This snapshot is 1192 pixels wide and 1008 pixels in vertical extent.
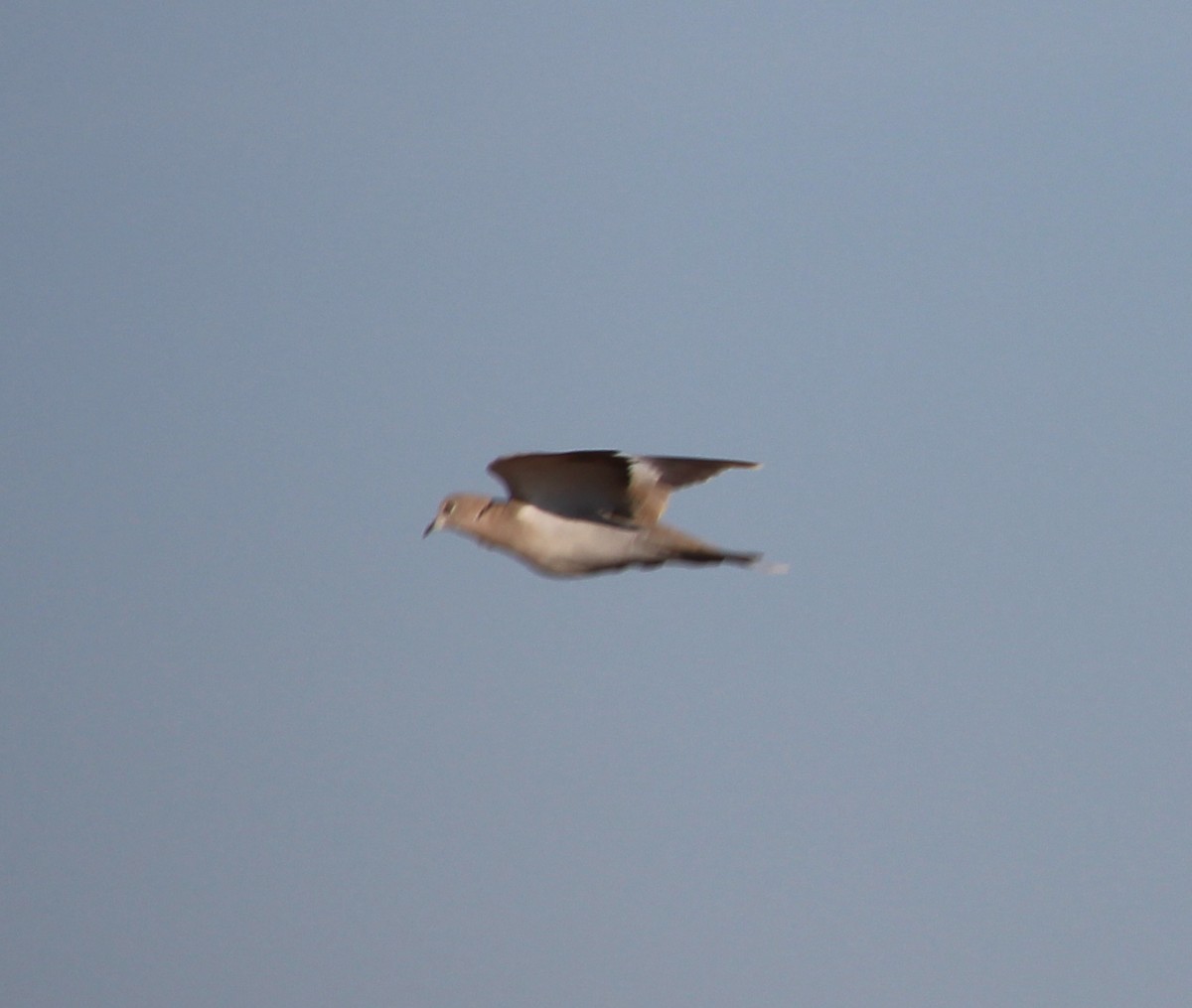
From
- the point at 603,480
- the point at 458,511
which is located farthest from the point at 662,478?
the point at 458,511

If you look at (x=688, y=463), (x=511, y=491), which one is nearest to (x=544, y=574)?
(x=511, y=491)

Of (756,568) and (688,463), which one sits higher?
(688,463)

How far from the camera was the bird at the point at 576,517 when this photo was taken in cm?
1552

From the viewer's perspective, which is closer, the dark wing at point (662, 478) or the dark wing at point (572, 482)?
the dark wing at point (572, 482)

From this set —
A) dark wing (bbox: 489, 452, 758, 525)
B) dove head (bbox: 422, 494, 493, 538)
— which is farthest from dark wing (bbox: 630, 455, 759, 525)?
dove head (bbox: 422, 494, 493, 538)

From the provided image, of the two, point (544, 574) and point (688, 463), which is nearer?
point (544, 574)

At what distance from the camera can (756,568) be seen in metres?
14.7

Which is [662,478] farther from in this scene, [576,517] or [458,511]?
[458,511]

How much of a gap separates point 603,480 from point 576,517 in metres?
0.43

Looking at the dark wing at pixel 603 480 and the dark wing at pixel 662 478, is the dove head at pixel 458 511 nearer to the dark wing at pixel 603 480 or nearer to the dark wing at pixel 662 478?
the dark wing at pixel 603 480

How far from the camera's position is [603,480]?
16.0 m

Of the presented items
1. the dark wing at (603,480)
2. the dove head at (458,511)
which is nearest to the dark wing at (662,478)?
the dark wing at (603,480)

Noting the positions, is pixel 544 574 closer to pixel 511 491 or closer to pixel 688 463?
pixel 511 491

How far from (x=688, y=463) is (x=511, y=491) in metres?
1.75
